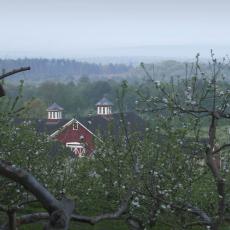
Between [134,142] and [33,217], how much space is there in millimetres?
13892

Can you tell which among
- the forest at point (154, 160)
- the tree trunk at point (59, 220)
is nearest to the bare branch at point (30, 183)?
the tree trunk at point (59, 220)

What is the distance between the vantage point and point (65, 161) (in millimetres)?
21859

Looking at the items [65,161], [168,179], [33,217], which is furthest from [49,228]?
[65,161]

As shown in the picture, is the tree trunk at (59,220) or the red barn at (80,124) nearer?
the tree trunk at (59,220)

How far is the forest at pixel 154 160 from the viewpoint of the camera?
1134 cm

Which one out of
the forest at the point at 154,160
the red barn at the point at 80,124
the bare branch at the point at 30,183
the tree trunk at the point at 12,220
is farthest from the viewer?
the red barn at the point at 80,124

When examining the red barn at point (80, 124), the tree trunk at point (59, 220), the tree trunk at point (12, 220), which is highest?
the tree trunk at point (59, 220)

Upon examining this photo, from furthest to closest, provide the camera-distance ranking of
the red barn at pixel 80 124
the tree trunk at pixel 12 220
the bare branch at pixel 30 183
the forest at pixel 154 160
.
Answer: the red barn at pixel 80 124, the forest at pixel 154 160, the tree trunk at pixel 12 220, the bare branch at pixel 30 183

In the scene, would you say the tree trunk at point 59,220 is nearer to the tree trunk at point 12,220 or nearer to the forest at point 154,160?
the tree trunk at point 12,220

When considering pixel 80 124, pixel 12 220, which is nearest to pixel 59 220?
pixel 12 220

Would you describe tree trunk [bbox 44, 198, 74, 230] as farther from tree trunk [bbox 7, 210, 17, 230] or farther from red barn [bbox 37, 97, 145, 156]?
red barn [bbox 37, 97, 145, 156]

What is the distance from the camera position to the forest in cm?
1134

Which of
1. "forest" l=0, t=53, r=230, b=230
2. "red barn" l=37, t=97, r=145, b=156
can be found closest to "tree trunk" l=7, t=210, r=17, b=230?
"forest" l=0, t=53, r=230, b=230

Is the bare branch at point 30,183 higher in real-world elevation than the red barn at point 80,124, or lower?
higher
